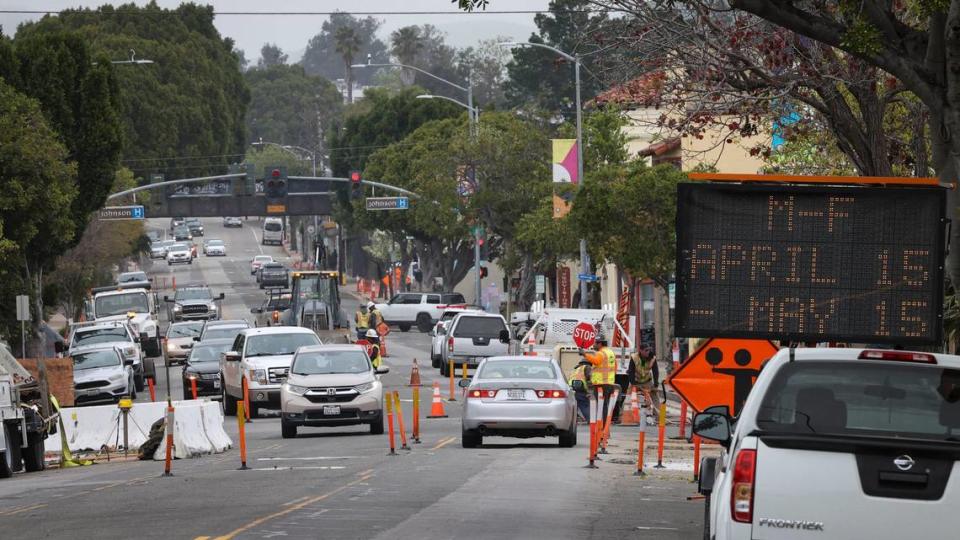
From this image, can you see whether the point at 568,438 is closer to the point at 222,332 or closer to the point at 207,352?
the point at 207,352

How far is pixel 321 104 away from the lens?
621 ft

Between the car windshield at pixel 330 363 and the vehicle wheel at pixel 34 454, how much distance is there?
454 centimetres

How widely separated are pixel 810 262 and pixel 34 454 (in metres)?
14.8

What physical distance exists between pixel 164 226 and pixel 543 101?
6892 cm

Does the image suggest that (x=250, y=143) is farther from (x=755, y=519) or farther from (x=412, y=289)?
(x=755, y=519)

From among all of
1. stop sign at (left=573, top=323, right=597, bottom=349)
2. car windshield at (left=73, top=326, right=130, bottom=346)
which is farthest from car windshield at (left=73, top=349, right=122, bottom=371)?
stop sign at (left=573, top=323, right=597, bottom=349)

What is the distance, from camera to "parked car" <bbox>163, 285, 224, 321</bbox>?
71.4m

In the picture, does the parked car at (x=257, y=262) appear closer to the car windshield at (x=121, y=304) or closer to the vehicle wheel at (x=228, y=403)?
the car windshield at (x=121, y=304)

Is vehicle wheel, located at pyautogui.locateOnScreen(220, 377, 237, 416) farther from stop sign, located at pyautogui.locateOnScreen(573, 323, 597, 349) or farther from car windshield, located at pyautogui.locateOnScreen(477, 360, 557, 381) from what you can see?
car windshield, located at pyautogui.locateOnScreen(477, 360, 557, 381)

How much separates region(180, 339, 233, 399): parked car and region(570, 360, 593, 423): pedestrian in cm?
1163

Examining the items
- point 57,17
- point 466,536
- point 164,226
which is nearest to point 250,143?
point 164,226

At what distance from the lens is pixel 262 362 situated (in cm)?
3328

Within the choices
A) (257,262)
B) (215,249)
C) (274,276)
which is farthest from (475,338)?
(215,249)

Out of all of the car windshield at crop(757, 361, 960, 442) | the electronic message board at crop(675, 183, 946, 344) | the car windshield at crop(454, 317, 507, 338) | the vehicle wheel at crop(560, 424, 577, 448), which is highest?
the electronic message board at crop(675, 183, 946, 344)
